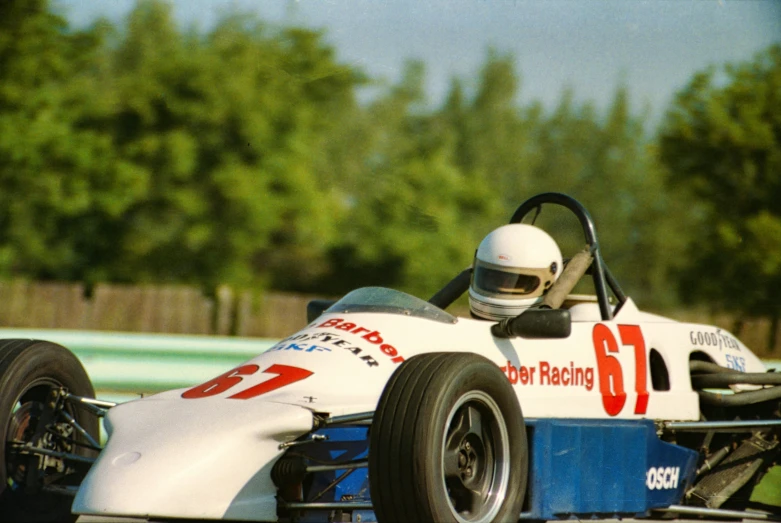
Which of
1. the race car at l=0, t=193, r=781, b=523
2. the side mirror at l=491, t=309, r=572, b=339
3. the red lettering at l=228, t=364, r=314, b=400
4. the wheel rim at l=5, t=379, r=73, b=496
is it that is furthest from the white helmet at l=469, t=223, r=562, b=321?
the wheel rim at l=5, t=379, r=73, b=496

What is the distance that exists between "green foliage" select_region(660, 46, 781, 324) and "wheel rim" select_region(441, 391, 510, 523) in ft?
50.6

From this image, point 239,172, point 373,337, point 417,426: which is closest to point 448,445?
point 417,426

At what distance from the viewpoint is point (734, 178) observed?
20.0 metres

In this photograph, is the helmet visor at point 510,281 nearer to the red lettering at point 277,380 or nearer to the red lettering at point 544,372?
the red lettering at point 544,372

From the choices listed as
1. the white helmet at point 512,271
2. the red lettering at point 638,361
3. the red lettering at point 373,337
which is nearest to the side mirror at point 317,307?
the white helmet at point 512,271

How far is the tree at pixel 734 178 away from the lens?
18922mm

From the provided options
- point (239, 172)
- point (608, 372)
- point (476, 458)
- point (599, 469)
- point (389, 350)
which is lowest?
point (599, 469)

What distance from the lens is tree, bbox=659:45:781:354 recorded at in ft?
62.1

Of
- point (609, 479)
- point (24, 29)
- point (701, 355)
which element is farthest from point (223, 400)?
point (24, 29)

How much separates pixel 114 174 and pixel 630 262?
109 ft

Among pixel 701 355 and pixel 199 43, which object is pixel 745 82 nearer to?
pixel 199 43

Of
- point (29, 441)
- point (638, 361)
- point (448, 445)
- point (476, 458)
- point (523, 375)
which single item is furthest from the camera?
point (638, 361)

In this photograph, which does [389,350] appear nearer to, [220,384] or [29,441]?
[220,384]

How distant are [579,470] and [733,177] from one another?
16.5 metres
